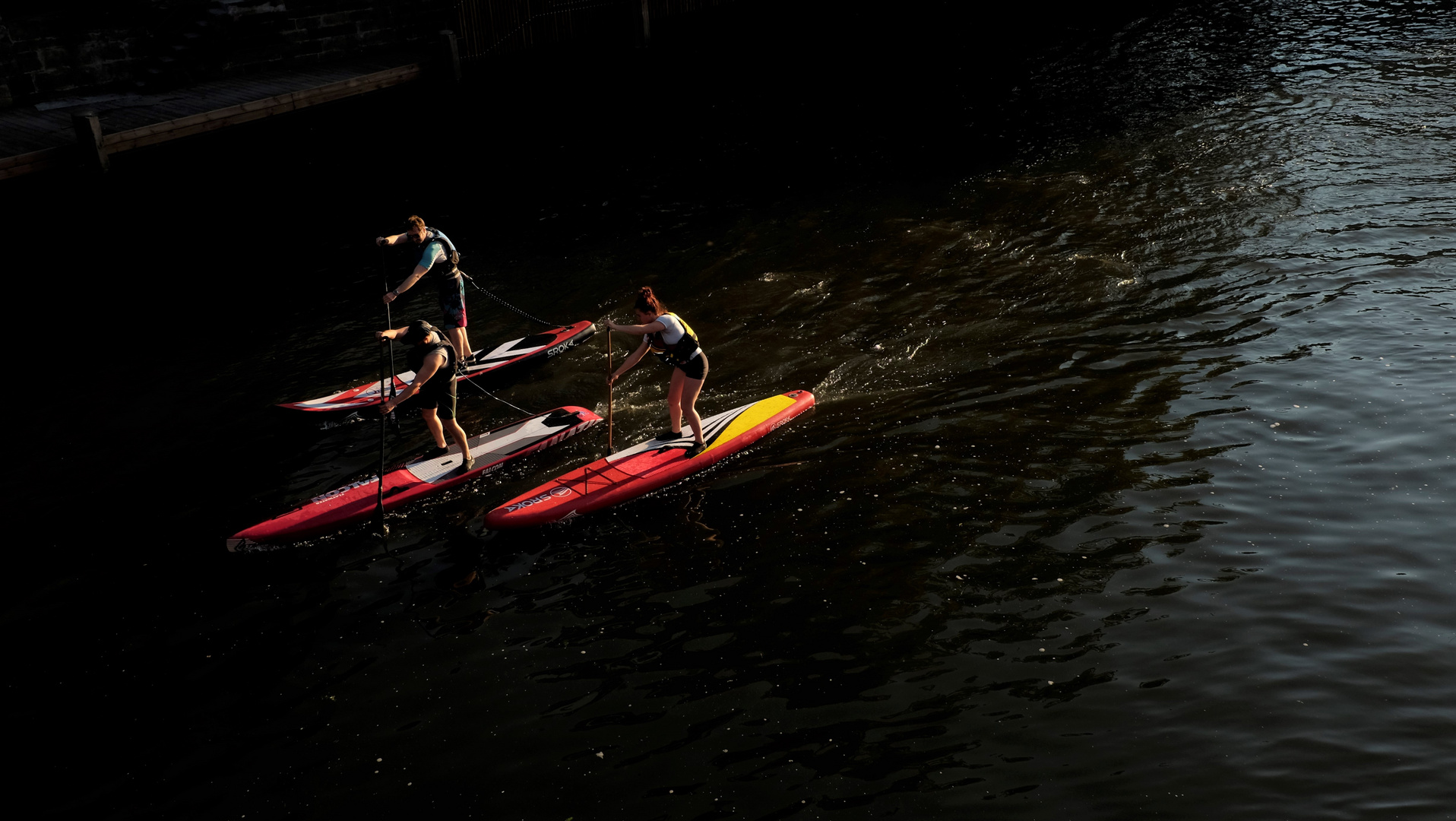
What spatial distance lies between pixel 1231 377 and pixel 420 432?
9768 millimetres

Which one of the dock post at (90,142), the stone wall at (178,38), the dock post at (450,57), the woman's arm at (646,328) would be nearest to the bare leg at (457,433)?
the woman's arm at (646,328)

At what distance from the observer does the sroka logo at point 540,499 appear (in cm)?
927

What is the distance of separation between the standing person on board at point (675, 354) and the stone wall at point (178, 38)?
15.4 metres

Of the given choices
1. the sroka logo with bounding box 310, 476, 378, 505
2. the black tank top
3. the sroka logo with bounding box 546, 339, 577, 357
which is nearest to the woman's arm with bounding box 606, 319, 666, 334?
the black tank top

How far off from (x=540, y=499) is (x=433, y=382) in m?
1.90

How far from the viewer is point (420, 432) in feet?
37.7

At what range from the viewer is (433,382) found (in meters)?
10.0

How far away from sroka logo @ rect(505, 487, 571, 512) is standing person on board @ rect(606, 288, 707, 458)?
132cm

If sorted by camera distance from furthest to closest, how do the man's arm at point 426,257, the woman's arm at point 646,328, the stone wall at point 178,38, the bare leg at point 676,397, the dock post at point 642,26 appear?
the dock post at point 642,26 < the stone wall at point 178,38 < the man's arm at point 426,257 < the bare leg at point 676,397 < the woman's arm at point 646,328

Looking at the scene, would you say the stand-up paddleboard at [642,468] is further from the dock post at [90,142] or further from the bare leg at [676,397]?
the dock post at [90,142]

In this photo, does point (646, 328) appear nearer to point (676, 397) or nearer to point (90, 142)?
point (676, 397)

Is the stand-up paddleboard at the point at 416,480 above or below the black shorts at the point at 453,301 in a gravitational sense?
below

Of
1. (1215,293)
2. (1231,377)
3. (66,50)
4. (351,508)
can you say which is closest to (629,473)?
(351,508)

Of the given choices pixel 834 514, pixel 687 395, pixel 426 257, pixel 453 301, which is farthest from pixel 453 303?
pixel 834 514
